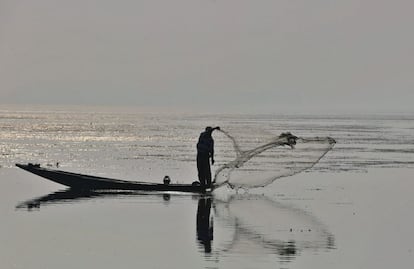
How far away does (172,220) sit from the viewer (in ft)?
74.3

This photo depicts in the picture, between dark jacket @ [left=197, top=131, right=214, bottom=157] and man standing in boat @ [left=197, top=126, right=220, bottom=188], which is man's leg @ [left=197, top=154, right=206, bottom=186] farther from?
dark jacket @ [left=197, top=131, right=214, bottom=157]

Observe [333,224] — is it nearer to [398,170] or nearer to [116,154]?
[398,170]

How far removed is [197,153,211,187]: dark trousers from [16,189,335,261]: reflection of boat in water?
0.48m

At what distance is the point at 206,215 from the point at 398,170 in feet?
62.0

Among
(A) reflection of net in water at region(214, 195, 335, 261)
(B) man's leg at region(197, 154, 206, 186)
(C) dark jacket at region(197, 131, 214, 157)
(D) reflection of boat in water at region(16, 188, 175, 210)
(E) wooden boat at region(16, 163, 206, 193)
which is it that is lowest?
(A) reflection of net in water at region(214, 195, 335, 261)

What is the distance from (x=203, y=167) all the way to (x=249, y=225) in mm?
6203

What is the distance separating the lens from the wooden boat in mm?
28375

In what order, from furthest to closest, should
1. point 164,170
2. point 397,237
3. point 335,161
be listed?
point 335,161
point 164,170
point 397,237

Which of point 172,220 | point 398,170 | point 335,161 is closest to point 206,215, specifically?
point 172,220

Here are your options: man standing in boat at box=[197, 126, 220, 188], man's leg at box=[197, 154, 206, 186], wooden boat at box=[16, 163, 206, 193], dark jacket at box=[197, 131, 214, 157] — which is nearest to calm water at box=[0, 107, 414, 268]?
wooden boat at box=[16, 163, 206, 193]

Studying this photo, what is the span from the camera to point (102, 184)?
2895 cm

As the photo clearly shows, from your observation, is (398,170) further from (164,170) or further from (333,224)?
(333,224)

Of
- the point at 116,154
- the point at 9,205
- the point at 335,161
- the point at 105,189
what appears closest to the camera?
the point at 9,205

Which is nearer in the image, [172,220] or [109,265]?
[109,265]
